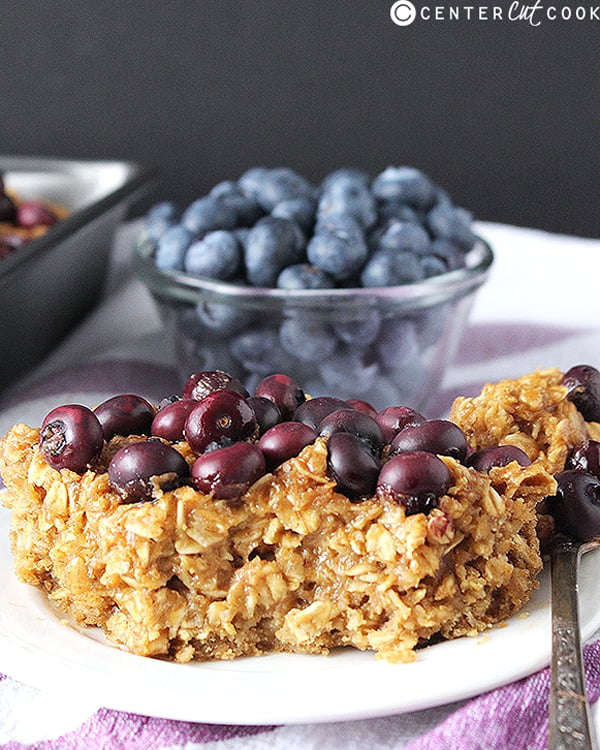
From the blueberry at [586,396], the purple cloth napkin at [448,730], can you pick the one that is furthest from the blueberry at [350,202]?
the purple cloth napkin at [448,730]

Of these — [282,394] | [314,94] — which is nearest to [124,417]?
[282,394]

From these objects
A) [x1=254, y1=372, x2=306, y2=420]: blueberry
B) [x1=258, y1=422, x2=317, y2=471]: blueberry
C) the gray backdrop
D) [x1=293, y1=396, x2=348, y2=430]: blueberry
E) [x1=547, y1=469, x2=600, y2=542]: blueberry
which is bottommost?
the gray backdrop

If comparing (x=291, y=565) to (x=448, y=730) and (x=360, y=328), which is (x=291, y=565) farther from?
(x=360, y=328)

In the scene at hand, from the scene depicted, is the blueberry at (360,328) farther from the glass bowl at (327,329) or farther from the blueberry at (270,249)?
the blueberry at (270,249)

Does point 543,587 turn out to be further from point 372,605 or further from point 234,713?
point 234,713

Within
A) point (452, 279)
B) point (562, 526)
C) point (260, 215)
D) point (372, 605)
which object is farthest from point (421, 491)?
point (260, 215)

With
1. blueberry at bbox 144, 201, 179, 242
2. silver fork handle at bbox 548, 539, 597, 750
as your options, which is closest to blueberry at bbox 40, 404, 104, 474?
silver fork handle at bbox 548, 539, 597, 750

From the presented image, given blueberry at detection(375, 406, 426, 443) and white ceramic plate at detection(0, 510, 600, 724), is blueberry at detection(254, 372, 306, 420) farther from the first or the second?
white ceramic plate at detection(0, 510, 600, 724)
